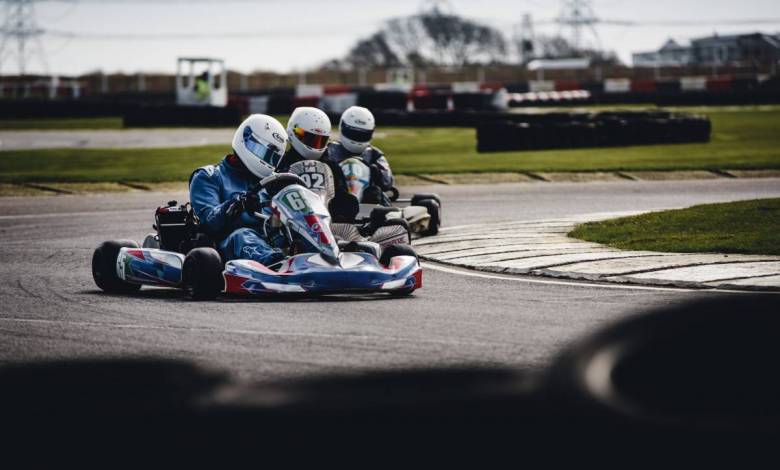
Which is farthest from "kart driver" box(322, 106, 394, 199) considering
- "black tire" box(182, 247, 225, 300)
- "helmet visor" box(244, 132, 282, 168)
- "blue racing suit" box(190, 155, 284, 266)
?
"black tire" box(182, 247, 225, 300)

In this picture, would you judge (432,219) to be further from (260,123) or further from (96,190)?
(96,190)

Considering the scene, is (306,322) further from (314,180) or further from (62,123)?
(62,123)

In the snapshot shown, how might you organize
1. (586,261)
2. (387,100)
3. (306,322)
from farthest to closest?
(387,100) → (586,261) → (306,322)

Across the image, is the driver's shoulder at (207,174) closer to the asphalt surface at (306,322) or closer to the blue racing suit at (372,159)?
the asphalt surface at (306,322)

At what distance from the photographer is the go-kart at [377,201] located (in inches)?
395

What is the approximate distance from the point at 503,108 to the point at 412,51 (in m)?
63.8

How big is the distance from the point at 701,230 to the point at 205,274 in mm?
4269

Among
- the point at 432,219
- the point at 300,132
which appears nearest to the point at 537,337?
the point at 300,132

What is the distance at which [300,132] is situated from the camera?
8406 mm

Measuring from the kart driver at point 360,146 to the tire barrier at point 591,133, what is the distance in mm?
11444

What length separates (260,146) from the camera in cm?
755

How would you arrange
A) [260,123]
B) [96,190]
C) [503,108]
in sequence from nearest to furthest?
[260,123] < [96,190] < [503,108]

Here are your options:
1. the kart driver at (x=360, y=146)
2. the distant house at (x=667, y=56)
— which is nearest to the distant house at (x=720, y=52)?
the distant house at (x=667, y=56)

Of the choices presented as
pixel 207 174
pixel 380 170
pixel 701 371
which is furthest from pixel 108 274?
pixel 701 371
